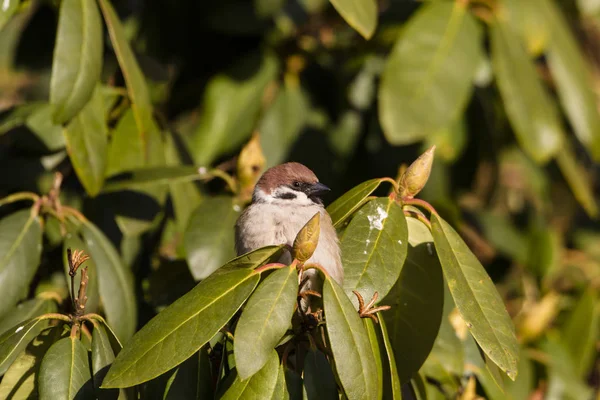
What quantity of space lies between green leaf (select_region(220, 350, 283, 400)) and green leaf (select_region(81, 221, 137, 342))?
929 mm

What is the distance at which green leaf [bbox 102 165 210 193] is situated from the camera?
303 centimetres

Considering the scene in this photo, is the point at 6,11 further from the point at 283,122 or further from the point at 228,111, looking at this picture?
the point at 283,122

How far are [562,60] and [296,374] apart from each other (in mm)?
2488

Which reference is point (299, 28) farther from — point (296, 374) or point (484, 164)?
point (296, 374)

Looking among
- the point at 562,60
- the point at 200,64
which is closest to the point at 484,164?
the point at 562,60

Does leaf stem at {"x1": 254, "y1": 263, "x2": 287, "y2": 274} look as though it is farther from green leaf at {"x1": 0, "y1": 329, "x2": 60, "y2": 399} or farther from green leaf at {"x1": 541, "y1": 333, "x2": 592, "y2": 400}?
green leaf at {"x1": 541, "y1": 333, "x2": 592, "y2": 400}

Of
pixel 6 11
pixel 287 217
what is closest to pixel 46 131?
pixel 6 11

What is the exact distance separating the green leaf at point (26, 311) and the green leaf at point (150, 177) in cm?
57

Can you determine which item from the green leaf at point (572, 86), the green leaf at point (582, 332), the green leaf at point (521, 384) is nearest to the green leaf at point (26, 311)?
the green leaf at point (521, 384)

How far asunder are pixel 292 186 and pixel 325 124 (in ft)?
3.28

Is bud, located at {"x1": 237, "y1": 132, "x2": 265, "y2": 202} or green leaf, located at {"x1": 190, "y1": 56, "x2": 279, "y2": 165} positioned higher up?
bud, located at {"x1": 237, "y1": 132, "x2": 265, "y2": 202}

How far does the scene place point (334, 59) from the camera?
15.3 ft

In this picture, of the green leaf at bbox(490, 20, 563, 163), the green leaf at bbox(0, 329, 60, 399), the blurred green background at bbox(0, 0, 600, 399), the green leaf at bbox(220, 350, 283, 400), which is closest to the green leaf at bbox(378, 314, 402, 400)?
the green leaf at bbox(220, 350, 283, 400)

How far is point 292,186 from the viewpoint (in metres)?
3.56
